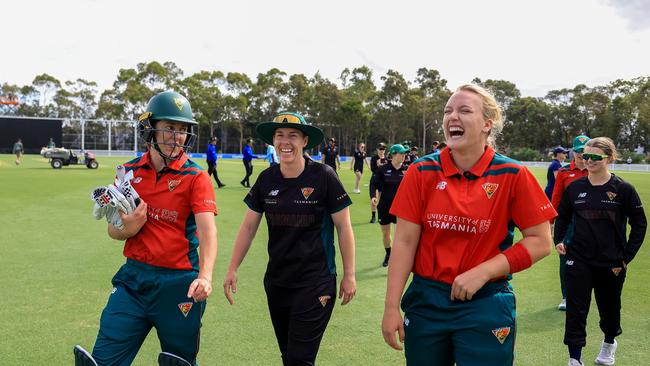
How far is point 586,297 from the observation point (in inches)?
172

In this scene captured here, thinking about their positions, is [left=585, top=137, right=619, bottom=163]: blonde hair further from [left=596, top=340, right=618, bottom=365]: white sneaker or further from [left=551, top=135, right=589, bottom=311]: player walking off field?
[left=596, top=340, right=618, bottom=365]: white sneaker

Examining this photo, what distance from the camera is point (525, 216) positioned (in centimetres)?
236

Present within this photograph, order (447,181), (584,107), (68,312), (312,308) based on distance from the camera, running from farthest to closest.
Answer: (584,107) < (68,312) < (312,308) < (447,181)

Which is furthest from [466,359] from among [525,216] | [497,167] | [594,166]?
[594,166]

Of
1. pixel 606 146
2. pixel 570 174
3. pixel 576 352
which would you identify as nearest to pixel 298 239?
pixel 576 352

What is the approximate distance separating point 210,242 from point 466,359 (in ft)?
5.31

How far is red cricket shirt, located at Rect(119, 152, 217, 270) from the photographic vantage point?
3.08 m

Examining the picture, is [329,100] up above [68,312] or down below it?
above

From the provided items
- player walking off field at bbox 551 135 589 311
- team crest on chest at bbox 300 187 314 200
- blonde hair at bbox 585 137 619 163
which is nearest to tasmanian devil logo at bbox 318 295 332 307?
team crest on chest at bbox 300 187 314 200

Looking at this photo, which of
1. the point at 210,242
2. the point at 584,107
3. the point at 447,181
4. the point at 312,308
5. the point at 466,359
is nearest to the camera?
the point at 466,359

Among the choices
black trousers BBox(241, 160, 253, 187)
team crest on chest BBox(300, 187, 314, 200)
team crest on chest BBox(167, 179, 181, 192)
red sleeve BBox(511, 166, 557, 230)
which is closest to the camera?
red sleeve BBox(511, 166, 557, 230)

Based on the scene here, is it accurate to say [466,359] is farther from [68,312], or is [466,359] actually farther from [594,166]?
[68,312]

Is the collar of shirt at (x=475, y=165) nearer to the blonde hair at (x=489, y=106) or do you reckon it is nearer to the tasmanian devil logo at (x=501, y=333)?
the blonde hair at (x=489, y=106)

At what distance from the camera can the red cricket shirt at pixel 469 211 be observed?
2.35 metres
